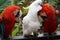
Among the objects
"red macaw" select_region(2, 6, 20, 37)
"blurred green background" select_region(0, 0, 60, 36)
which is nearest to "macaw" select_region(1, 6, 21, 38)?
"red macaw" select_region(2, 6, 20, 37)

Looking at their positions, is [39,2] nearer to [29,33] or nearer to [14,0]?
[29,33]

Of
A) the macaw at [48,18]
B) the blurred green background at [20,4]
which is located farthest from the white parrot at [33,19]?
the blurred green background at [20,4]

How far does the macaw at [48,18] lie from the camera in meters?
0.77

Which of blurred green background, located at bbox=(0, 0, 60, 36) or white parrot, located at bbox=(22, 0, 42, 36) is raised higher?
blurred green background, located at bbox=(0, 0, 60, 36)

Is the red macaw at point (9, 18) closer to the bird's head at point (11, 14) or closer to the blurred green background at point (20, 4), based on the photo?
A: the bird's head at point (11, 14)

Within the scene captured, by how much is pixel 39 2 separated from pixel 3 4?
0.53 meters

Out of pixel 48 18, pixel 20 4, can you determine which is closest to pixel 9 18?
pixel 48 18

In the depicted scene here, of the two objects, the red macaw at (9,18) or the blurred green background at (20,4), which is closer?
the red macaw at (9,18)

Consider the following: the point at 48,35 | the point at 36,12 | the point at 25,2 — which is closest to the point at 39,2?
the point at 36,12

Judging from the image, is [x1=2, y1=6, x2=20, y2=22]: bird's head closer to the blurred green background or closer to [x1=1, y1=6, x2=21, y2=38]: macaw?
[x1=1, y1=6, x2=21, y2=38]: macaw

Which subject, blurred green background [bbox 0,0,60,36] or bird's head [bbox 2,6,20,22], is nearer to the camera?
bird's head [bbox 2,6,20,22]

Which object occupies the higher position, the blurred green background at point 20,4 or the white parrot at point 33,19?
the blurred green background at point 20,4

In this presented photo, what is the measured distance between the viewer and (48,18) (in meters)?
0.78

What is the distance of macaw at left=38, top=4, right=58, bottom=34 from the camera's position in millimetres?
768
